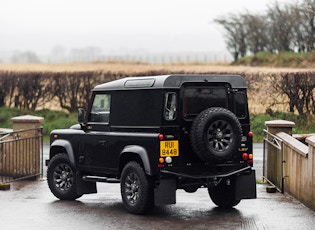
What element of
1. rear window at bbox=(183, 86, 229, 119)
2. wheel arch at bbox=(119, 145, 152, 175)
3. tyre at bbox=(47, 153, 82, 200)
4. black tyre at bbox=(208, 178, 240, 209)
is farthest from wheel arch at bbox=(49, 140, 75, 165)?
rear window at bbox=(183, 86, 229, 119)

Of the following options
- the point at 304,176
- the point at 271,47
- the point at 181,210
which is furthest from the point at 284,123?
the point at 271,47

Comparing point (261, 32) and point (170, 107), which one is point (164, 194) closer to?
point (170, 107)

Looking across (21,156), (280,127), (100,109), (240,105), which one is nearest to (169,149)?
(240,105)

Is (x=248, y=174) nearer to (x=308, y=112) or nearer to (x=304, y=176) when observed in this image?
(x=304, y=176)

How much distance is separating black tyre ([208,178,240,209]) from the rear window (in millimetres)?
1190

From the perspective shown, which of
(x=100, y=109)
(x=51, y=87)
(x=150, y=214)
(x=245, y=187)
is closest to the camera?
(x=150, y=214)

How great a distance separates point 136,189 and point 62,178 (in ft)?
7.59

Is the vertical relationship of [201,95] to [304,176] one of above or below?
above

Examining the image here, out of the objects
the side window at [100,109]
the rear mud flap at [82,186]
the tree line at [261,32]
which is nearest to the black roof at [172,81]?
the side window at [100,109]

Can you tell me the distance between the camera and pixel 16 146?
17.7m

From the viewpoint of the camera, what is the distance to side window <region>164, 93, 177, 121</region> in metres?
12.4

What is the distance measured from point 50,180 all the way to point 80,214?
6.90 feet

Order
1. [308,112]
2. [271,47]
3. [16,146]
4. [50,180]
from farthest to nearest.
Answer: [271,47] < [308,112] < [16,146] < [50,180]

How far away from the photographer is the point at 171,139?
40.2 ft
